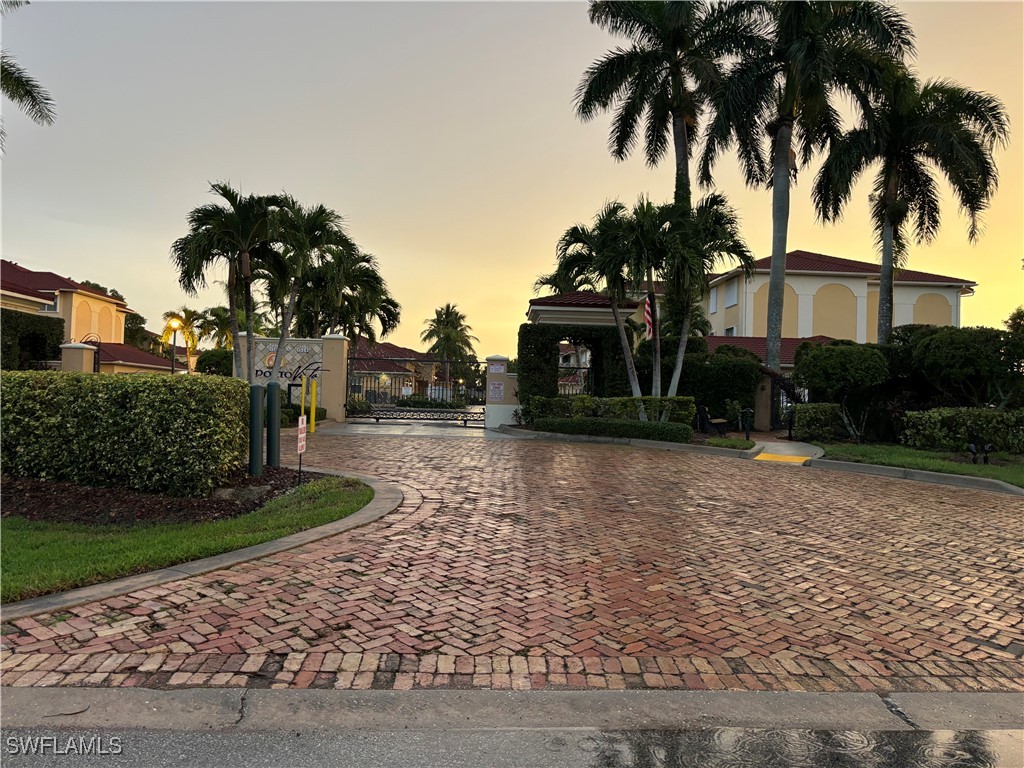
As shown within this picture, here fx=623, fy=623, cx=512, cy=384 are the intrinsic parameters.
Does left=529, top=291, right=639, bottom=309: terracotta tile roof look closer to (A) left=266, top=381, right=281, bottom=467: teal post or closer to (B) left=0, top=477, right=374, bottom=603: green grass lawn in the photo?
(A) left=266, top=381, right=281, bottom=467: teal post

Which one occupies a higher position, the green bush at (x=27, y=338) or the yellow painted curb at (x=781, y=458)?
the green bush at (x=27, y=338)

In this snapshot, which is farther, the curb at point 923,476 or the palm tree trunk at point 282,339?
the palm tree trunk at point 282,339

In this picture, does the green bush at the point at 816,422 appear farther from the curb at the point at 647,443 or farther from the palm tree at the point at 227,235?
the palm tree at the point at 227,235

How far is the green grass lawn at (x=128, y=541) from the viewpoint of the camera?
443cm

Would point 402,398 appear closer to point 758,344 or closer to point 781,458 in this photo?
point 781,458

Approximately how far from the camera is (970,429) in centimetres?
1419

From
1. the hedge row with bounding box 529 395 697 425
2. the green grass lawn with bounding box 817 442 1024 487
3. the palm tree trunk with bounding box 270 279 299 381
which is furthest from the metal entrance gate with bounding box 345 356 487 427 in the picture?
the green grass lawn with bounding box 817 442 1024 487

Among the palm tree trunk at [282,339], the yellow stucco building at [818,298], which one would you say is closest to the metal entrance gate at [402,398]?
the palm tree trunk at [282,339]

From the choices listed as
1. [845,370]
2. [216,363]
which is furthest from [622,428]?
[216,363]

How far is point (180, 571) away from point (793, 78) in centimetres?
2122

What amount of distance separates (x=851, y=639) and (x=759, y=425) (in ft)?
59.6

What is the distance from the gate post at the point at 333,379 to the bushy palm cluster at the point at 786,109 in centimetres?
797

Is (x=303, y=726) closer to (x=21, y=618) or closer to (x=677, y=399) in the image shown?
(x=21, y=618)

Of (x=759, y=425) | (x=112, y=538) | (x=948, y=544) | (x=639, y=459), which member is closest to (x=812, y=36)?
(x=759, y=425)
